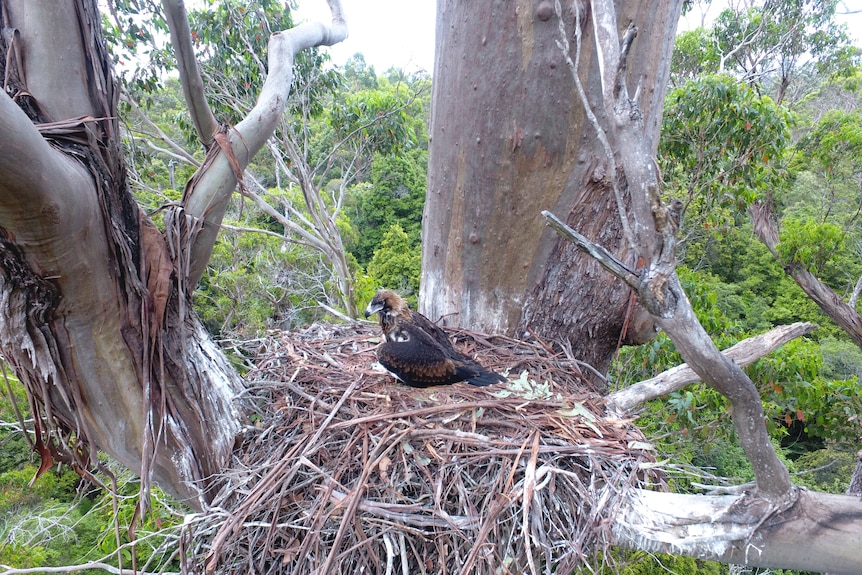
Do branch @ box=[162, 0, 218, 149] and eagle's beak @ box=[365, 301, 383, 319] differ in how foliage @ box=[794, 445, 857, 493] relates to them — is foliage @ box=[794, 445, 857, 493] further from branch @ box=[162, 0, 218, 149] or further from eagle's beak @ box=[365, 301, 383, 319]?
branch @ box=[162, 0, 218, 149]

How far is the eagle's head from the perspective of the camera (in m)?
3.52

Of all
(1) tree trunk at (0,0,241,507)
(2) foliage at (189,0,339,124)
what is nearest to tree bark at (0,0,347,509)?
(1) tree trunk at (0,0,241,507)

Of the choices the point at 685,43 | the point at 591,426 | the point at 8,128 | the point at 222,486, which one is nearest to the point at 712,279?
the point at 685,43

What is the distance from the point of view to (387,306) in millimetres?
3576

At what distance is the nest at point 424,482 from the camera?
2.00 m

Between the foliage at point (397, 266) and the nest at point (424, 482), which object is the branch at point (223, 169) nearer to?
the nest at point (424, 482)

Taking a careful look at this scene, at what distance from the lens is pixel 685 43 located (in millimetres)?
9523

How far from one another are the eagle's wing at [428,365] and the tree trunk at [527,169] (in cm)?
44

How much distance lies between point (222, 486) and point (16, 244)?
145cm

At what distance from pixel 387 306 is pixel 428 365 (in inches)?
31.2

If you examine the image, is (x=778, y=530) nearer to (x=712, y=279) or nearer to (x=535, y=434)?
(x=535, y=434)

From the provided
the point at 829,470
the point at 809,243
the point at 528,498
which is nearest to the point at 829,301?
the point at 809,243

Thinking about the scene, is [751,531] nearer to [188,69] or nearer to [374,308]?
[374,308]

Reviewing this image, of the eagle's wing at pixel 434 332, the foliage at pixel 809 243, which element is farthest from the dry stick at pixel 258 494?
the foliage at pixel 809 243
